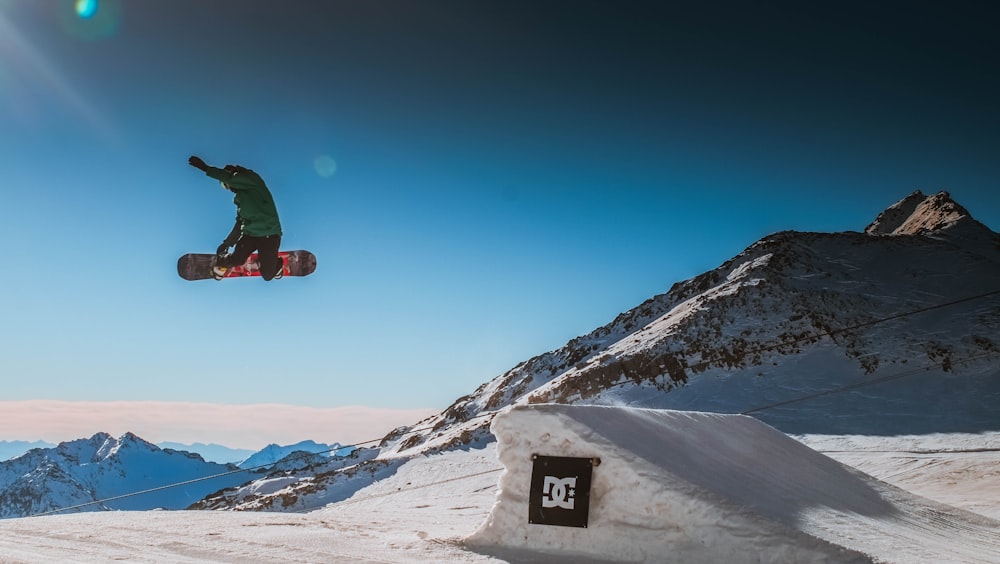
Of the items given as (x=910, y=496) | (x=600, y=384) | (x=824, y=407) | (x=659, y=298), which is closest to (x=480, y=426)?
(x=600, y=384)

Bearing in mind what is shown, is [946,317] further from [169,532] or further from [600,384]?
[169,532]

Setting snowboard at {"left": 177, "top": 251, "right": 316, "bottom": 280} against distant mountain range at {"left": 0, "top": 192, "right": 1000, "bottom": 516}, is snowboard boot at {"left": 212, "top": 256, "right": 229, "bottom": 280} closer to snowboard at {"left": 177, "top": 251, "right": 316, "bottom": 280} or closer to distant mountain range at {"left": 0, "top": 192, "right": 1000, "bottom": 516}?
snowboard at {"left": 177, "top": 251, "right": 316, "bottom": 280}

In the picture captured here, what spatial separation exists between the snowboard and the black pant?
1205mm

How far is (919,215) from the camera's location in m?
100

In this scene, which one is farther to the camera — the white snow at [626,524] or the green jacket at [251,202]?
the green jacket at [251,202]

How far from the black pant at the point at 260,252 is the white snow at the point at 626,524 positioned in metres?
3.89

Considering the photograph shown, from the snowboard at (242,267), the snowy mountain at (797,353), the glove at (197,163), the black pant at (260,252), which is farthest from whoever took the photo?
the snowy mountain at (797,353)

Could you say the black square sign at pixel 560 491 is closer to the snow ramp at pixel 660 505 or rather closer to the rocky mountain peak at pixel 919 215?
the snow ramp at pixel 660 505

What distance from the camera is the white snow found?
19.5 feet

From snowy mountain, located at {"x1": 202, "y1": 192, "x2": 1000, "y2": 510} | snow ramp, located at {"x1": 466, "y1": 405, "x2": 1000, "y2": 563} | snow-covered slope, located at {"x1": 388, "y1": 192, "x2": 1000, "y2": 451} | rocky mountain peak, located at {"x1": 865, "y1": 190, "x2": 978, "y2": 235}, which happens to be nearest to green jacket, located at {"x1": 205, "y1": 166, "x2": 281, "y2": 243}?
snow ramp, located at {"x1": 466, "y1": 405, "x2": 1000, "y2": 563}

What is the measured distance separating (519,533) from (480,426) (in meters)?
55.4

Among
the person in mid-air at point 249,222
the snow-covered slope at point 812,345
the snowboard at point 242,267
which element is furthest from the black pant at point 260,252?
the snow-covered slope at point 812,345

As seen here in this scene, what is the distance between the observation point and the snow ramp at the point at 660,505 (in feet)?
19.8

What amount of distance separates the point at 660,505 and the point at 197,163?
284 inches
